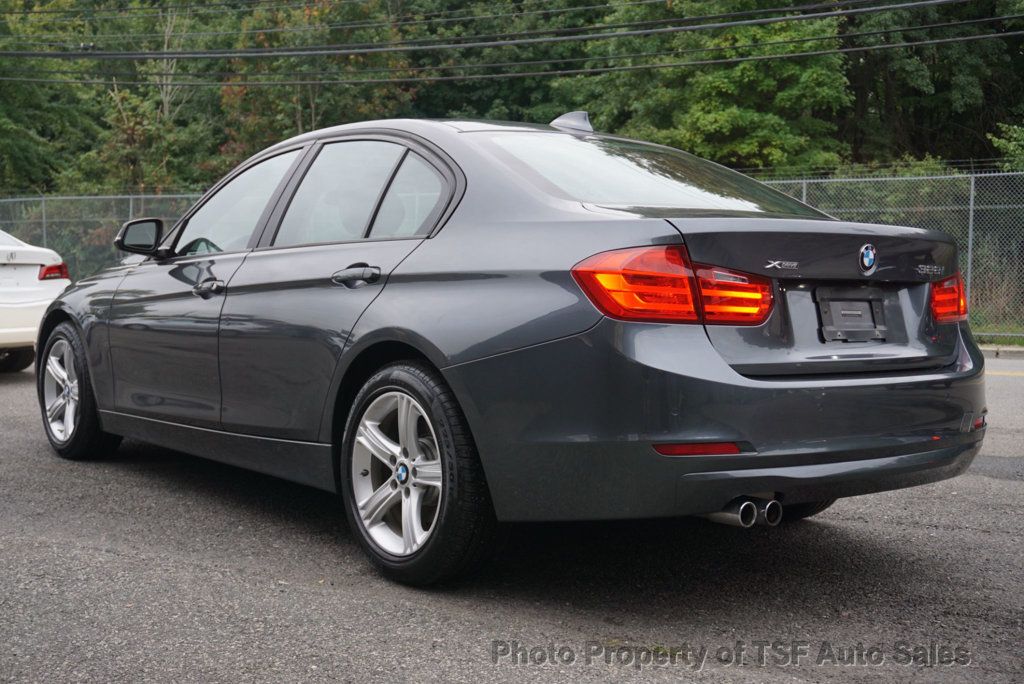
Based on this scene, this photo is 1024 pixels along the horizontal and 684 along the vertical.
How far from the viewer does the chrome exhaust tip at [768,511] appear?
338 cm

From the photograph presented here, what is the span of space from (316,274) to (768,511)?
1850 mm

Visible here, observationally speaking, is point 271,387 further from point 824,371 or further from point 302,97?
point 302,97

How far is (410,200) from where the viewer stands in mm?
4184

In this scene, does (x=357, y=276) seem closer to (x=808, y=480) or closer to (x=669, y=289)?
(x=669, y=289)

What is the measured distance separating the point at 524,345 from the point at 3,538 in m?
2.35

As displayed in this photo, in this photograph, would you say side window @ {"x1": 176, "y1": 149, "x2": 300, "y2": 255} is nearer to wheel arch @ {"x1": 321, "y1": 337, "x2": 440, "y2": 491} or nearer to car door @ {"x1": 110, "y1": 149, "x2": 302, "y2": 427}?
car door @ {"x1": 110, "y1": 149, "x2": 302, "y2": 427}

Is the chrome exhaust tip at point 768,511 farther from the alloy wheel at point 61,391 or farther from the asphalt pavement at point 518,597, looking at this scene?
the alloy wheel at point 61,391

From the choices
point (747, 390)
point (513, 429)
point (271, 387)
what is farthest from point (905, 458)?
point (271, 387)

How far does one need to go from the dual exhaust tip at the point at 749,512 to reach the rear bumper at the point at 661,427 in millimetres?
44

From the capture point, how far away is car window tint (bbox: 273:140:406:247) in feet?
14.4

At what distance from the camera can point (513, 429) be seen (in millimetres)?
3486

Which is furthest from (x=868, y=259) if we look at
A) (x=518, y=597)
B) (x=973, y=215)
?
(x=973, y=215)

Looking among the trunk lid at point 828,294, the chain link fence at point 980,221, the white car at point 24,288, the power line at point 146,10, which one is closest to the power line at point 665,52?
the power line at point 146,10

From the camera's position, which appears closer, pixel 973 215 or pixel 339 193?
pixel 339 193
